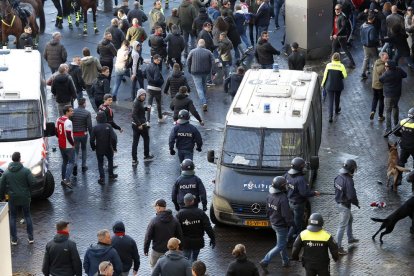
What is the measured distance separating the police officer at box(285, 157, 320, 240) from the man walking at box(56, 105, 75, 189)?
5106 mm

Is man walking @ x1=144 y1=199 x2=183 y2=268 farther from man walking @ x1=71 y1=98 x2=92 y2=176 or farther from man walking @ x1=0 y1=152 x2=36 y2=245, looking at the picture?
man walking @ x1=71 y1=98 x2=92 y2=176

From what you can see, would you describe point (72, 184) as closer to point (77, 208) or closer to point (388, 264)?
point (77, 208)

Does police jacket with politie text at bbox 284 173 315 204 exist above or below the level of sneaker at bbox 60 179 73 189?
above

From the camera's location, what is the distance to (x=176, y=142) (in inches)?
928

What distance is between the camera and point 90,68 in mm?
28188

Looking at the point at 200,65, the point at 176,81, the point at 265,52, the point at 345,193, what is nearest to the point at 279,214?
the point at 345,193

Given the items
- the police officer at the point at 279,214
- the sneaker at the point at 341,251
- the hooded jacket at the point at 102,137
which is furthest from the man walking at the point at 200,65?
the police officer at the point at 279,214

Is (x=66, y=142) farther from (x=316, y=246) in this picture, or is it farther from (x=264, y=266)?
(x=316, y=246)

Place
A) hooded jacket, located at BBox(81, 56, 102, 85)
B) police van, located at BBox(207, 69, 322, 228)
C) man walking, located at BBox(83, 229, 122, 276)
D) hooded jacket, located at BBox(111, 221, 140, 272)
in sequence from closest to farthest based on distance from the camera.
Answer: man walking, located at BBox(83, 229, 122, 276)
hooded jacket, located at BBox(111, 221, 140, 272)
police van, located at BBox(207, 69, 322, 228)
hooded jacket, located at BBox(81, 56, 102, 85)

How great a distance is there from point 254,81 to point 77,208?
419 cm

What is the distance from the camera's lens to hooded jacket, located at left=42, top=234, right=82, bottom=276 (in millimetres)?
17641

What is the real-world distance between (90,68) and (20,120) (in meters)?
5.24

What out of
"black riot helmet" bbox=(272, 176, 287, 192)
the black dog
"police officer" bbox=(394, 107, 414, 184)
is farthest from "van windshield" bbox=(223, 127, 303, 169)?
"police officer" bbox=(394, 107, 414, 184)

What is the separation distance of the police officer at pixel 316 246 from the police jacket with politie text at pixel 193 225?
1.64 m
